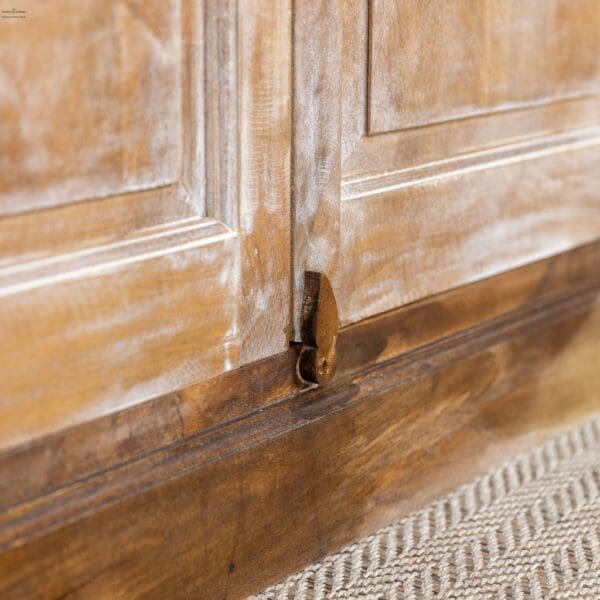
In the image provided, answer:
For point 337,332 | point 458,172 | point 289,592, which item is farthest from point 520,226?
point 289,592

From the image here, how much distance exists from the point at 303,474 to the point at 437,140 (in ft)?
0.90

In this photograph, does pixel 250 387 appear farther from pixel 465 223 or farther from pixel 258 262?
pixel 465 223

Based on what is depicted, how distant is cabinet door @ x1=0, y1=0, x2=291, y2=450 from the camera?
22.6 inches

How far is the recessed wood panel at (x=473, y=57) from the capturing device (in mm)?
785

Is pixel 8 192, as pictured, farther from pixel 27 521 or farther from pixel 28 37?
pixel 27 521

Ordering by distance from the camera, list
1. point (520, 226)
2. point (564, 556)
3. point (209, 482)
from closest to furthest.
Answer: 1. point (209, 482)
2. point (564, 556)
3. point (520, 226)

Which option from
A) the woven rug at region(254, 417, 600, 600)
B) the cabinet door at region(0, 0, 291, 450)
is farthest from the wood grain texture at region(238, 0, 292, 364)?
the woven rug at region(254, 417, 600, 600)

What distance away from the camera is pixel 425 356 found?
0.89 metres

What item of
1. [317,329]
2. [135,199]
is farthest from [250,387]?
[135,199]

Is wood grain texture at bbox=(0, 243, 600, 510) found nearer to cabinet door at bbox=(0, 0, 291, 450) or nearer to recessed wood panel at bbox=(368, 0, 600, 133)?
cabinet door at bbox=(0, 0, 291, 450)

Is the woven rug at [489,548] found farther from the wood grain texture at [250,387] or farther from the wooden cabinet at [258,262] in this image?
the wood grain texture at [250,387]

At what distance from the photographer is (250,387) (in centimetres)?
74

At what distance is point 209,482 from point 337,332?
0.14 meters

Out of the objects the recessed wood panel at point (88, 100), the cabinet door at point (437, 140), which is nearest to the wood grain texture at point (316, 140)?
the cabinet door at point (437, 140)
